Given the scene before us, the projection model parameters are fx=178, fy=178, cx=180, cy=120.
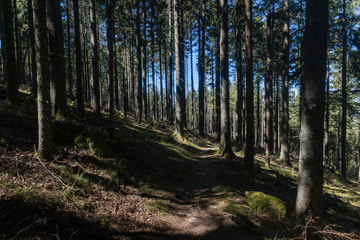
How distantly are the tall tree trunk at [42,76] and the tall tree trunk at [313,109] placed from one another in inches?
260

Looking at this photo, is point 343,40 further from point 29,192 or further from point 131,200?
point 29,192

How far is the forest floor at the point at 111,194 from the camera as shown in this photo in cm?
324

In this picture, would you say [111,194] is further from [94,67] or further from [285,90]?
[285,90]

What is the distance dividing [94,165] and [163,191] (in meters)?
2.70

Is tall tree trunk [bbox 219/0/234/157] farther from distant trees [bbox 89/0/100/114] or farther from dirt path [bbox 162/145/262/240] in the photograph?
distant trees [bbox 89/0/100/114]

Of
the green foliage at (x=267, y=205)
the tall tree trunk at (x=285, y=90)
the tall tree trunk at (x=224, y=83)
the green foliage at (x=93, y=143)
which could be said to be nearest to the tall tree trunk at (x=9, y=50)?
the green foliage at (x=93, y=143)

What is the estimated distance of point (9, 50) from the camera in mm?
7867

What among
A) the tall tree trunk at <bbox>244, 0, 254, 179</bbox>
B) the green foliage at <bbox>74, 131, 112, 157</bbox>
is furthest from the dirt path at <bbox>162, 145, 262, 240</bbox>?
the green foliage at <bbox>74, 131, 112, 157</bbox>

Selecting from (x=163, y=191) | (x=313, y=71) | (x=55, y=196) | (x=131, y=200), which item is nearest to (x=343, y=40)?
(x=313, y=71)

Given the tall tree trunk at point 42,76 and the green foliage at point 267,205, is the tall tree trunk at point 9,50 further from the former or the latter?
the green foliage at point 267,205

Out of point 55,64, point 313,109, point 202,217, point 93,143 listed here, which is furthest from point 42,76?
point 313,109

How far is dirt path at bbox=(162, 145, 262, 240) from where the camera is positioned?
4352 millimetres

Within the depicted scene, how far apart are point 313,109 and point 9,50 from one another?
1155cm

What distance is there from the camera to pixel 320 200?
13.1 feet
